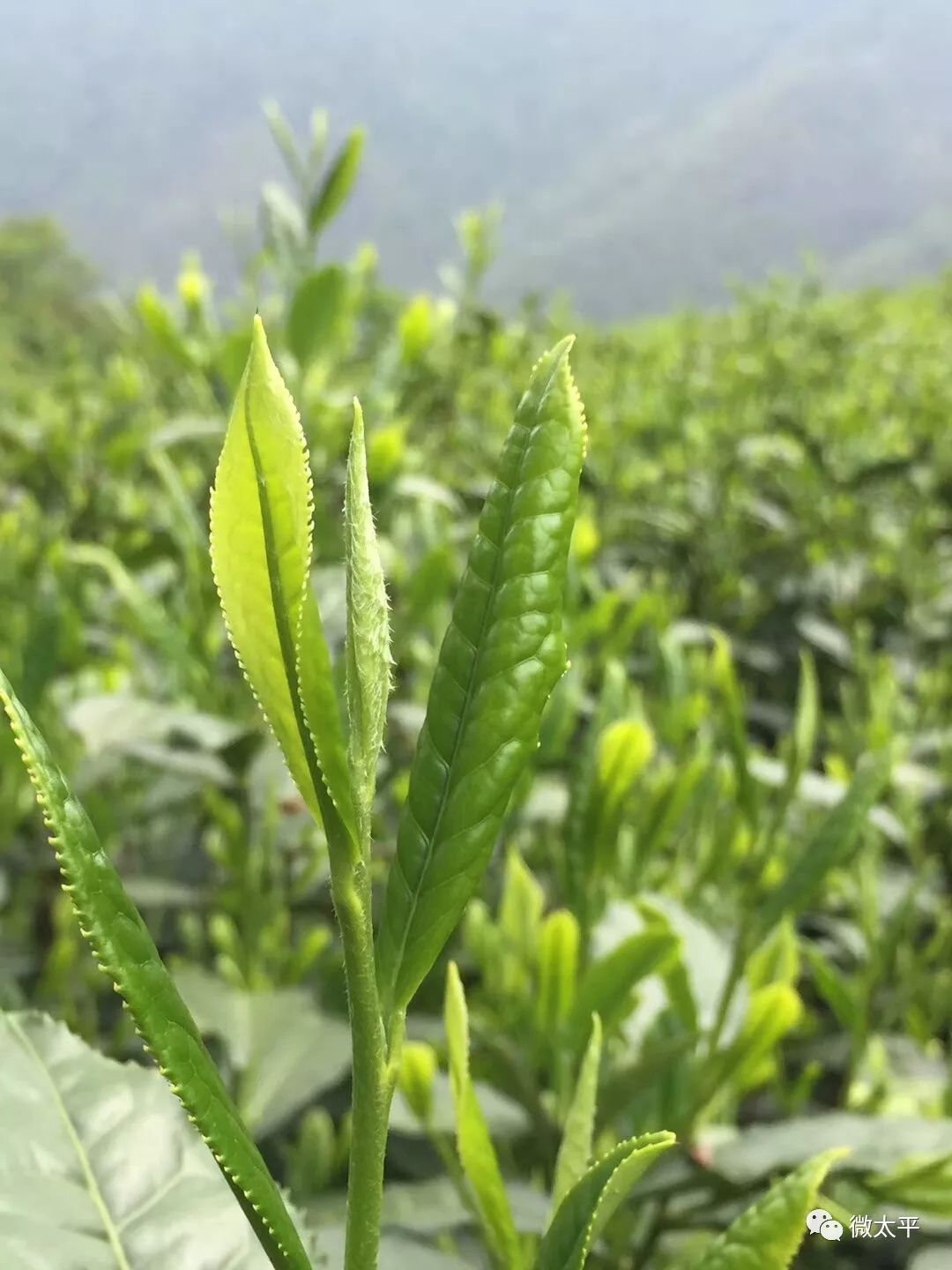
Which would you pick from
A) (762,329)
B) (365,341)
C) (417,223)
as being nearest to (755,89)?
(417,223)

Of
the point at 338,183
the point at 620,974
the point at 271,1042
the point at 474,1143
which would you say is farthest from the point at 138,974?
the point at 338,183

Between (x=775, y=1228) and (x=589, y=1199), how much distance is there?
0.19 feet

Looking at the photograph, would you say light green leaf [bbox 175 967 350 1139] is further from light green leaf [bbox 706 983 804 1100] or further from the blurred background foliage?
light green leaf [bbox 706 983 804 1100]

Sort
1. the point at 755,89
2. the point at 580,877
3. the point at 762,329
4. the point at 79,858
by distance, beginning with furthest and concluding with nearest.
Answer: the point at 755,89
the point at 762,329
the point at 580,877
the point at 79,858

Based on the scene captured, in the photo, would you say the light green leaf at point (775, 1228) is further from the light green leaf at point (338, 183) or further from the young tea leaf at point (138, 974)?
the light green leaf at point (338, 183)

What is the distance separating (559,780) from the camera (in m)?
1.47

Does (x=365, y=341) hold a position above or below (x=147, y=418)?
above

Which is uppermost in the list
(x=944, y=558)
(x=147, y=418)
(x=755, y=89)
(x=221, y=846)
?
(x=755, y=89)

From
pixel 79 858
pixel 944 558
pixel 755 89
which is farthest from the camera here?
pixel 755 89

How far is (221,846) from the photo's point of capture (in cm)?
132

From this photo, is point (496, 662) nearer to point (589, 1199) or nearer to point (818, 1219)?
point (589, 1199)

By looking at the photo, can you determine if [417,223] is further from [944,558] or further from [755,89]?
[944,558]

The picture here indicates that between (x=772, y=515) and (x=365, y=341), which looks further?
(x=365, y=341)

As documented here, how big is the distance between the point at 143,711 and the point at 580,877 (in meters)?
0.53
